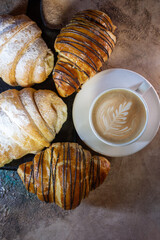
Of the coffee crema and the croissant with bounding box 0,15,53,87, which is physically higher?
the croissant with bounding box 0,15,53,87

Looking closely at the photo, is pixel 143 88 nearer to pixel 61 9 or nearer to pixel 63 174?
pixel 63 174

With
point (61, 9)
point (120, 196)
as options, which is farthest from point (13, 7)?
point (120, 196)

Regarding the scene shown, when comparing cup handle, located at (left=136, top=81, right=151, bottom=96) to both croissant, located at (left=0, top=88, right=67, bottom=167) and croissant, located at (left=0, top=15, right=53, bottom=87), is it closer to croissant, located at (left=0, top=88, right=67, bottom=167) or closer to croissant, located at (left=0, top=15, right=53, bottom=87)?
croissant, located at (left=0, top=88, right=67, bottom=167)

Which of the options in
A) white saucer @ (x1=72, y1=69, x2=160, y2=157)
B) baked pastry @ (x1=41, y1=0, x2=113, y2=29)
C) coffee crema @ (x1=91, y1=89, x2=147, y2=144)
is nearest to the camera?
coffee crema @ (x1=91, y1=89, x2=147, y2=144)

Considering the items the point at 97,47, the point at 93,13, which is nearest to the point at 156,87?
the point at 97,47

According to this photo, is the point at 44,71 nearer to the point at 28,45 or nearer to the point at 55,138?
the point at 28,45

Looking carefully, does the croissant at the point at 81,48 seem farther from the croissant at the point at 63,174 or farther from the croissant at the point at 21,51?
the croissant at the point at 63,174

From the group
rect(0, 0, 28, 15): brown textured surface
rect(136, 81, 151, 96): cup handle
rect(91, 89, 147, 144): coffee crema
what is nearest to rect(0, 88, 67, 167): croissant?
rect(91, 89, 147, 144): coffee crema
